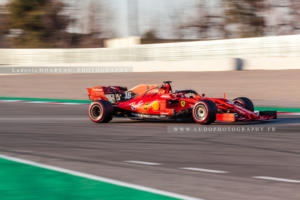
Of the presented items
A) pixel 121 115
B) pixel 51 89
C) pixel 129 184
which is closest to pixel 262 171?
pixel 129 184

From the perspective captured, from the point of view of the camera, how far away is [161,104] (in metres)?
12.4

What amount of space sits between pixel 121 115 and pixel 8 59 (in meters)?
24.6

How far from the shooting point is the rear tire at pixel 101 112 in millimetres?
12875

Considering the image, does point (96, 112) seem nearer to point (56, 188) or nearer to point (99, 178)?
point (99, 178)

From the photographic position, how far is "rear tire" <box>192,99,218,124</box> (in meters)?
11.3

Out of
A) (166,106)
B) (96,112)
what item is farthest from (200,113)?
(96,112)

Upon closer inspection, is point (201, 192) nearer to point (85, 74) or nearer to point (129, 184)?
point (129, 184)

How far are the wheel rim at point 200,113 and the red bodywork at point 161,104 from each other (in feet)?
1.04

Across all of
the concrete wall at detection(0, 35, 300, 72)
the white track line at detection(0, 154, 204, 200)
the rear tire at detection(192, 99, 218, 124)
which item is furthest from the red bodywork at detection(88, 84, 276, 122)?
the concrete wall at detection(0, 35, 300, 72)

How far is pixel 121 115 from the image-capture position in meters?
13.2

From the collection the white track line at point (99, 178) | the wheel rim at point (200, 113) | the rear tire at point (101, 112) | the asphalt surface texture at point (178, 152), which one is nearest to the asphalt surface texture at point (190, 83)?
the wheel rim at point (200, 113)

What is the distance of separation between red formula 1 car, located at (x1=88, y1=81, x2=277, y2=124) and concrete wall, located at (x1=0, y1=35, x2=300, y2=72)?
1417 cm

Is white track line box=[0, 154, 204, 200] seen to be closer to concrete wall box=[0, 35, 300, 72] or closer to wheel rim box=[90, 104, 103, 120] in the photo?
wheel rim box=[90, 104, 103, 120]

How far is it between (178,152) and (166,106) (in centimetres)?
406
